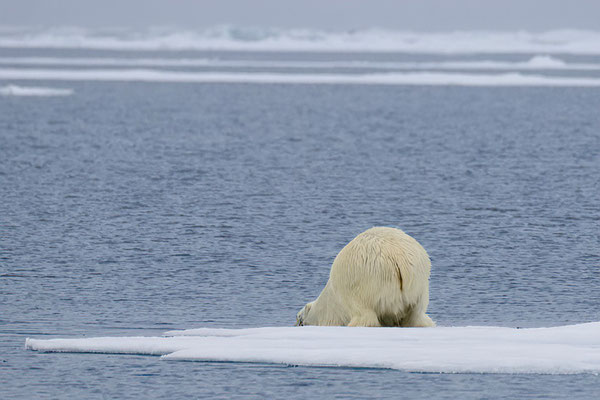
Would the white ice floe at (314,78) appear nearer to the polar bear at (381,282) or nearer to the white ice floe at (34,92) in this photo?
the white ice floe at (34,92)

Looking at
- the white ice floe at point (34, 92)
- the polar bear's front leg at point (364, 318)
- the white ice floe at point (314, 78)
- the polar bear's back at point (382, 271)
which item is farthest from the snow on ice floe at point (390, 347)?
the white ice floe at point (314, 78)

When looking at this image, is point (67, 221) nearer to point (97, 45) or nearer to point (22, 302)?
point (22, 302)

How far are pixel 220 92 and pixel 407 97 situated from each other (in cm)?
580

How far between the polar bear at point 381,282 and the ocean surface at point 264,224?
2.07ft

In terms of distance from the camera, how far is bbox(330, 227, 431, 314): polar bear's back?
7199 millimetres

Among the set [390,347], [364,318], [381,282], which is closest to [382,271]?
[381,282]

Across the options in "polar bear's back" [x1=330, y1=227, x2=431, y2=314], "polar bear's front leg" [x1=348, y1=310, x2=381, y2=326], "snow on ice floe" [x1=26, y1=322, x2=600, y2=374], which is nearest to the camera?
"snow on ice floe" [x1=26, y1=322, x2=600, y2=374]

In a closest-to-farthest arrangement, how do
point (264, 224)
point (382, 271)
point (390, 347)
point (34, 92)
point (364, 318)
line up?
point (390, 347) < point (382, 271) < point (364, 318) < point (264, 224) < point (34, 92)

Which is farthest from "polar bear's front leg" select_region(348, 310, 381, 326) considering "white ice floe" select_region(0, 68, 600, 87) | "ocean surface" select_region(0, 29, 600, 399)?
"white ice floe" select_region(0, 68, 600, 87)

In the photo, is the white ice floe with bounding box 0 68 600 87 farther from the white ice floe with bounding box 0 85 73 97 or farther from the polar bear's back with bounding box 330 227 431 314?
the polar bear's back with bounding box 330 227 431 314

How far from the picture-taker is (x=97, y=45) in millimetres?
100500

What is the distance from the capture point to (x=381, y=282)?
7.21 meters

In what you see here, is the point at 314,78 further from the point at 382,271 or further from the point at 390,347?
the point at 390,347

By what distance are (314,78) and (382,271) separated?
4060 cm
